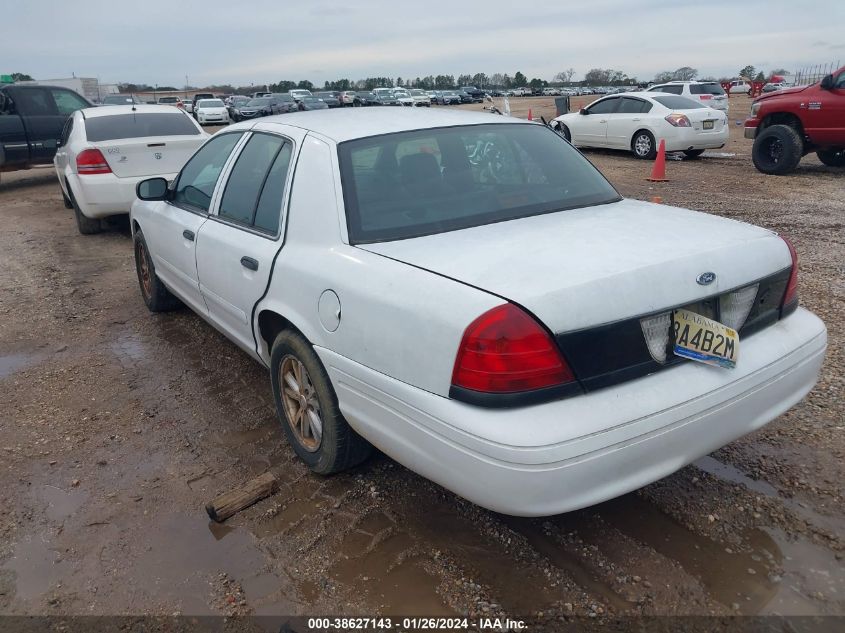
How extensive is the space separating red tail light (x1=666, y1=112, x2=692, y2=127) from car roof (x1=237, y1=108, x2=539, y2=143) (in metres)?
11.1

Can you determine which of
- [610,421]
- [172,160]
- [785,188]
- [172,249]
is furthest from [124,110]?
[785,188]

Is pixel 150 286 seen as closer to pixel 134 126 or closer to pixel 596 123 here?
pixel 134 126

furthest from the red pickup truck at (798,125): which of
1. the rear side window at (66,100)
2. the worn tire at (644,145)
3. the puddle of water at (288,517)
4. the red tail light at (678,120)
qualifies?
the rear side window at (66,100)

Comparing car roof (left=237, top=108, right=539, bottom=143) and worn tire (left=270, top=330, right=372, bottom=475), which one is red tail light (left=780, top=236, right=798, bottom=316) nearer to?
car roof (left=237, top=108, right=539, bottom=143)

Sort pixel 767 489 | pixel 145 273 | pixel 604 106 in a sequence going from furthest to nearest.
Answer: pixel 604 106, pixel 145 273, pixel 767 489

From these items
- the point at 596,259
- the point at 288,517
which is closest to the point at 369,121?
the point at 596,259

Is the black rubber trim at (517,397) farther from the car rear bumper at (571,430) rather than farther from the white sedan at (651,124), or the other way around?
the white sedan at (651,124)

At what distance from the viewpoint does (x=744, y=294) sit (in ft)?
8.38

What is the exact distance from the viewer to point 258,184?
3.48m

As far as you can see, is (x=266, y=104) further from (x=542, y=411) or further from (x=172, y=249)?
(x=542, y=411)

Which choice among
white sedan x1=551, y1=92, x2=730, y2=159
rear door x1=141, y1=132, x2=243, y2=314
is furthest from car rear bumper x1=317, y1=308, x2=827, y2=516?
white sedan x1=551, y1=92, x2=730, y2=159

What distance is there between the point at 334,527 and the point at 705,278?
1.76m

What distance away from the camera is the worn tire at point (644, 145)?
14.1 m

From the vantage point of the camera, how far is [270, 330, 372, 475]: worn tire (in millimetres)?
2863
